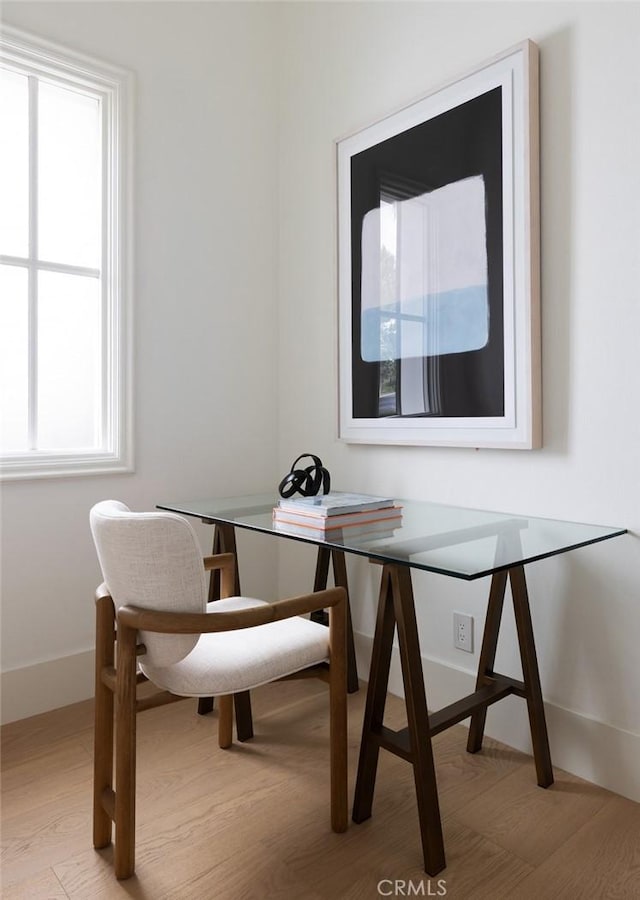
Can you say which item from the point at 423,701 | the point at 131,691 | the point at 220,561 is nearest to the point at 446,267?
the point at 220,561

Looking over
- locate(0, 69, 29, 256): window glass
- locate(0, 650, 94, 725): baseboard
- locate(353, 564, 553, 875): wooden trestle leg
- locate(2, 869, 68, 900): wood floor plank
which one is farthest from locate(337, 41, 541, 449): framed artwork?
locate(2, 869, 68, 900): wood floor plank

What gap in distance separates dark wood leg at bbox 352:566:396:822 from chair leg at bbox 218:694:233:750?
481 mm

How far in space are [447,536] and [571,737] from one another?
2.47 feet

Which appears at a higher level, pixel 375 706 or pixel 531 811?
pixel 375 706

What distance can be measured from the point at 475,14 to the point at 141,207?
51.9 inches

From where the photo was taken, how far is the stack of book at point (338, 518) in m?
1.62

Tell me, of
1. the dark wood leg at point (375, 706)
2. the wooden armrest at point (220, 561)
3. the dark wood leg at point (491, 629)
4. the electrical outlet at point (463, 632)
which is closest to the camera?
the dark wood leg at point (375, 706)

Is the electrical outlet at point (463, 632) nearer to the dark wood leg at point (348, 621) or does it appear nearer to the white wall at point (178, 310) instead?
the dark wood leg at point (348, 621)

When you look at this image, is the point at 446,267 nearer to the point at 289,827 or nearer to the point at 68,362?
the point at 68,362

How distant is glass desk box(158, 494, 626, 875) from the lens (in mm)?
1394

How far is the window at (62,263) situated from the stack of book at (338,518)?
89 centimetres

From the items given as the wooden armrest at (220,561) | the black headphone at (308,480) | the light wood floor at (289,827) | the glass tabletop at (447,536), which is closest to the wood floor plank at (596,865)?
the light wood floor at (289,827)

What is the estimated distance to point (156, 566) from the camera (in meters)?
1.33

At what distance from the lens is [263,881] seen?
4.53 ft
